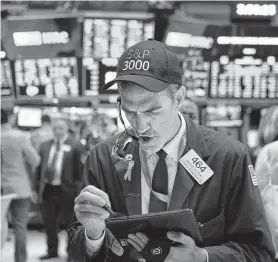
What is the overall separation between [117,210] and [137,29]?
18.2ft

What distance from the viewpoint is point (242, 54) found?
27.0 ft

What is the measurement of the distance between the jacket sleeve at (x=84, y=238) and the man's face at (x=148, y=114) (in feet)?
0.79

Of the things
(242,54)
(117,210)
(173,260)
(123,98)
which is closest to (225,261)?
(173,260)

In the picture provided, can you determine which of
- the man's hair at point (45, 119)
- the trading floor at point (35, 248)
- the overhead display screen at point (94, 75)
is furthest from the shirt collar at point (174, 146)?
the man's hair at point (45, 119)

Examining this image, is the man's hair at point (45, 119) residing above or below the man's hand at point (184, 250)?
below

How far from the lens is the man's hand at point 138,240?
2.09 m

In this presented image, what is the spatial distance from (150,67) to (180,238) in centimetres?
56

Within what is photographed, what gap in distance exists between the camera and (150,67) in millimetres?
2119

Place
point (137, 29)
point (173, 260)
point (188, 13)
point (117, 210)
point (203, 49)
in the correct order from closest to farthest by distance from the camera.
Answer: point (173, 260) < point (117, 210) < point (137, 29) < point (203, 49) < point (188, 13)

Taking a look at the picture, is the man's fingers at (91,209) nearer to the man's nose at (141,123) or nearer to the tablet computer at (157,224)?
the tablet computer at (157,224)

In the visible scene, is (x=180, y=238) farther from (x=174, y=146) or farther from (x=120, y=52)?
(x=120, y=52)

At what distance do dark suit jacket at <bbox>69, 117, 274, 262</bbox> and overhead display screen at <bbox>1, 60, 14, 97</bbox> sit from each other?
631 cm

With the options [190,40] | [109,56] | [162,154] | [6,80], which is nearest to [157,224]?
[162,154]

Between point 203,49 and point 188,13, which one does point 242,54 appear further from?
point 188,13
